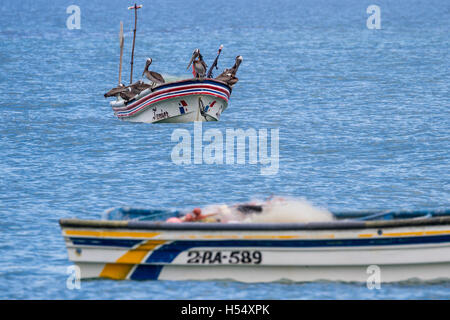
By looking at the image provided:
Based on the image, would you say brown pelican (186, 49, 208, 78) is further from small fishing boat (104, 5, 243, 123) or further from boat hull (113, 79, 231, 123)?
boat hull (113, 79, 231, 123)

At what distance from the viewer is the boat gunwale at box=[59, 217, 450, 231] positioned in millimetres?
20703

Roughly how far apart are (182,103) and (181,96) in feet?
2.33

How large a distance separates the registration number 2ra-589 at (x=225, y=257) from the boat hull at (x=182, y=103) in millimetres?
21661

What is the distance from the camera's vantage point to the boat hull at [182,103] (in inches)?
1694

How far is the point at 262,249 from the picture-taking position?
835 inches

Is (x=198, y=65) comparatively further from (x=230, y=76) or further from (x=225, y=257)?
(x=225, y=257)

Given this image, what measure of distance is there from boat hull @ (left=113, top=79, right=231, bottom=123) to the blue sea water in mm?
631

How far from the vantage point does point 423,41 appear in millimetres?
107812

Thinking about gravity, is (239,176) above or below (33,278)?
above

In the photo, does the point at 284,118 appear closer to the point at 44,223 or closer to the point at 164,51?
the point at 44,223

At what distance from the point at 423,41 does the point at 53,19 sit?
258ft

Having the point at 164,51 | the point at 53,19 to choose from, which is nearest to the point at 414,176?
the point at 164,51

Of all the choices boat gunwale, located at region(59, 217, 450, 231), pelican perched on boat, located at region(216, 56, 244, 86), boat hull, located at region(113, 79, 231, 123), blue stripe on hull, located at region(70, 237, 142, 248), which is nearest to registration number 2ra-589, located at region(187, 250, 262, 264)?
boat gunwale, located at region(59, 217, 450, 231)

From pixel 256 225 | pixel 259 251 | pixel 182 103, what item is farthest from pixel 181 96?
pixel 256 225
